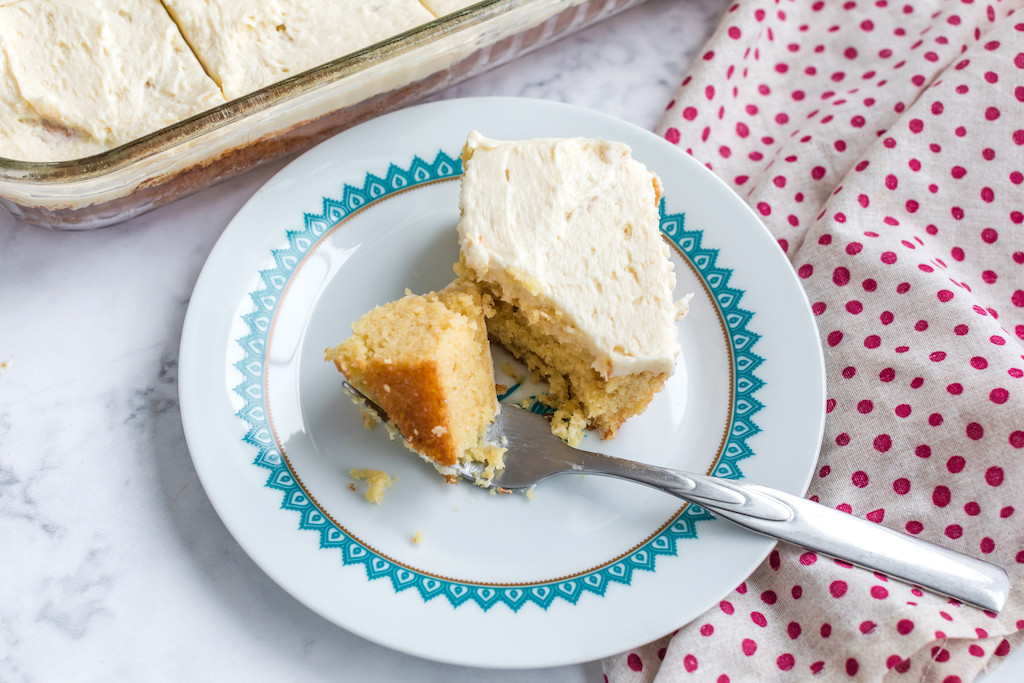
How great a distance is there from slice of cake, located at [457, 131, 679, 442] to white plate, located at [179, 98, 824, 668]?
0.80ft

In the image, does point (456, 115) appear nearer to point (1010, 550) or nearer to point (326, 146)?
point (326, 146)

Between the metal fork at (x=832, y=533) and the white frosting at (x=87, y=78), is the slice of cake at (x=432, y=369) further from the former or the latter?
the white frosting at (x=87, y=78)

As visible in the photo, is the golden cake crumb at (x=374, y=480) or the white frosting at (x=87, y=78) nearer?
the golden cake crumb at (x=374, y=480)

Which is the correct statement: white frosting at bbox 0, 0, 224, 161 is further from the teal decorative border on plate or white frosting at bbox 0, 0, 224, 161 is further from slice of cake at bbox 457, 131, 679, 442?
slice of cake at bbox 457, 131, 679, 442

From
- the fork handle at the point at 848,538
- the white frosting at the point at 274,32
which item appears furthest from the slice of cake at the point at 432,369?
the white frosting at the point at 274,32

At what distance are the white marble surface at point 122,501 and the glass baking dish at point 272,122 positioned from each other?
12cm

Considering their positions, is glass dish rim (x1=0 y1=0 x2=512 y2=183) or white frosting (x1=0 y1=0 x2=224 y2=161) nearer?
glass dish rim (x1=0 y1=0 x2=512 y2=183)

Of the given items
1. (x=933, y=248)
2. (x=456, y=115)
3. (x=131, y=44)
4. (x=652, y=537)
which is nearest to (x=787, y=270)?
(x=933, y=248)

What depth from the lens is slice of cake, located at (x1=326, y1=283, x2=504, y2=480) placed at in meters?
2.08

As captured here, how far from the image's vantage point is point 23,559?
2242 mm

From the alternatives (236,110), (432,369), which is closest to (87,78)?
(236,110)

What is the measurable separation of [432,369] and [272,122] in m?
1.01

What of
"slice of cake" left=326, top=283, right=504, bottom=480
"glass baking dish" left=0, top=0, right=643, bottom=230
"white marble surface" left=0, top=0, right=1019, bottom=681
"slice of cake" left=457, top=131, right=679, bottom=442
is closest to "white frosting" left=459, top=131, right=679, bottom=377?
"slice of cake" left=457, top=131, right=679, bottom=442

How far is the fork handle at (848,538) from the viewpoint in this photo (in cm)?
209
